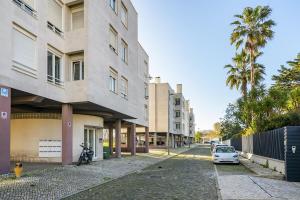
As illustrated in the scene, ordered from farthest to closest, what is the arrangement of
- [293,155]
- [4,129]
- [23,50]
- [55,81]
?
[55,81] < [23,50] < [4,129] < [293,155]

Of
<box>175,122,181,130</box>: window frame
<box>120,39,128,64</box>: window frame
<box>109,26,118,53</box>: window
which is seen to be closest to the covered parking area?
<box>109,26,118,53</box>: window

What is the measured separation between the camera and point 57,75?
66.2 ft

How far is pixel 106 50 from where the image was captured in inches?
912

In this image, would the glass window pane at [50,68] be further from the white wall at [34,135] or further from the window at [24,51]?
the white wall at [34,135]

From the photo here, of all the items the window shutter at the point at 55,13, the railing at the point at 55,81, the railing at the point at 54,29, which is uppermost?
the window shutter at the point at 55,13

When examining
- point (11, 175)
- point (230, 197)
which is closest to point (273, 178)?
point (230, 197)

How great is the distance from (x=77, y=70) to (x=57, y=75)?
1458mm

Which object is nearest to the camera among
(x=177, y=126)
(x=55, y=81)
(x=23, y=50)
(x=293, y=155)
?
(x=293, y=155)

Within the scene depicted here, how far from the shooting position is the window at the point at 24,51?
Answer: 15781 millimetres

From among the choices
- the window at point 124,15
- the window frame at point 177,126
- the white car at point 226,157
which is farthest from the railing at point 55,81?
the window frame at point 177,126

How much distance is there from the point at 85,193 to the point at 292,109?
22767 millimetres

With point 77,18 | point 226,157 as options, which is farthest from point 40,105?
point 226,157

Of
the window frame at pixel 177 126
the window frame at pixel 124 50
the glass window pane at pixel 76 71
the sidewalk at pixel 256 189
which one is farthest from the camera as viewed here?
the window frame at pixel 177 126

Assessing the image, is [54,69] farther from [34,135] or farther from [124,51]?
[124,51]
